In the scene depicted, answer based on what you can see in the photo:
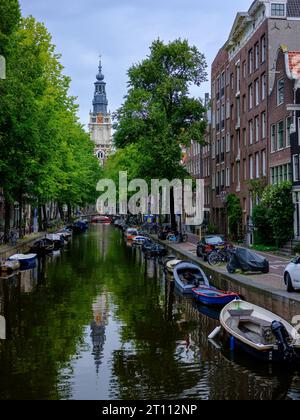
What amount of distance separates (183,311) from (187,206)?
4580 cm

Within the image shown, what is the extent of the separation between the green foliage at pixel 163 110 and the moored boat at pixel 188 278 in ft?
85.1

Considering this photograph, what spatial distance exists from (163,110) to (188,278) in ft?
107

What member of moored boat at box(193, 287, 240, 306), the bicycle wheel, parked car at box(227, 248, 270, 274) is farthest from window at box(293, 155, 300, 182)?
moored boat at box(193, 287, 240, 306)

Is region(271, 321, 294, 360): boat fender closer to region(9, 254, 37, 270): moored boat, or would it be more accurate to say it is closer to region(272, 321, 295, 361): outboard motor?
region(272, 321, 295, 361): outboard motor

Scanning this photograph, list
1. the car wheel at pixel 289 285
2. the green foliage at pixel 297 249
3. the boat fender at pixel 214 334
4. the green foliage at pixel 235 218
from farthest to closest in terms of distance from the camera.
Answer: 1. the green foliage at pixel 235 218
2. the green foliage at pixel 297 249
3. the car wheel at pixel 289 285
4. the boat fender at pixel 214 334

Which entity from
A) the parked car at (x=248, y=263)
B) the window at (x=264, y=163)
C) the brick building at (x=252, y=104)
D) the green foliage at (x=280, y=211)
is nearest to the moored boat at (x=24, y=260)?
the parked car at (x=248, y=263)

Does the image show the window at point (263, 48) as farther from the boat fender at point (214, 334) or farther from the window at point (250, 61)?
the boat fender at point (214, 334)

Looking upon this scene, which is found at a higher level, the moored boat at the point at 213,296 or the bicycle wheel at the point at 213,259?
the bicycle wheel at the point at 213,259

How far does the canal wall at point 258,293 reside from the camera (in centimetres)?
1952

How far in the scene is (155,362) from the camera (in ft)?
52.5

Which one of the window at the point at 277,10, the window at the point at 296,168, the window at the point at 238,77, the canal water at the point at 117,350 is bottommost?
the canal water at the point at 117,350

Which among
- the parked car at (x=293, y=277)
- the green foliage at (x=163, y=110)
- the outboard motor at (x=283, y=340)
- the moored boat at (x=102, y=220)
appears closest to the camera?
the outboard motor at (x=283, y=340)

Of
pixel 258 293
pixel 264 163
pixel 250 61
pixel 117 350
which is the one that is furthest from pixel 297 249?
pixel 250 61

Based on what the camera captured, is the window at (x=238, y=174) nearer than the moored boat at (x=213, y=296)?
No
